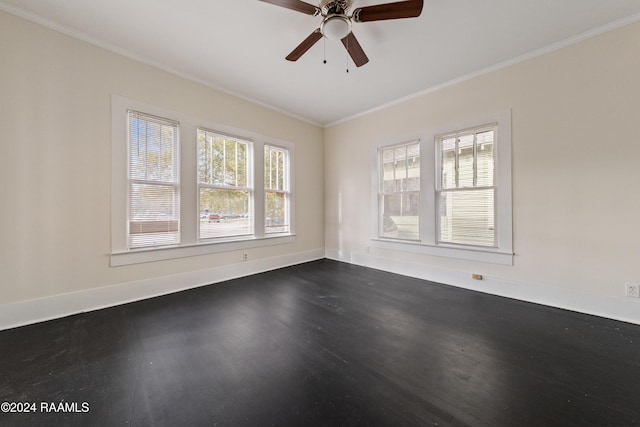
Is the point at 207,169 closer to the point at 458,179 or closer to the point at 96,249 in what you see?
the point at 96,249

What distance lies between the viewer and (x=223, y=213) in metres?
3.78

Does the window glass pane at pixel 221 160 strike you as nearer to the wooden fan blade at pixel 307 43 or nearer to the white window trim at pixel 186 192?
the white window trim at pixel 186 192

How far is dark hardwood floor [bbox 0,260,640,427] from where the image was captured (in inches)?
51.3

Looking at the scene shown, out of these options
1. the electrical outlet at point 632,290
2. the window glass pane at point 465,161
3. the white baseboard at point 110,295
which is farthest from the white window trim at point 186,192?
the electrical outlet at point 632,290

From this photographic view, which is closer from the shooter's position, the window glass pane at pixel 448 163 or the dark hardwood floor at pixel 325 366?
the dark hardwood floor at pixel 325 366

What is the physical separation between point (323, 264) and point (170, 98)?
365cm

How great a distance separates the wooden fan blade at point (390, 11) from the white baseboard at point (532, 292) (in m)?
3.14

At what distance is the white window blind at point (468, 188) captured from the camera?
3.21 meters

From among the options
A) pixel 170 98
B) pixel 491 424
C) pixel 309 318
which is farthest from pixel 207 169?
pixel 491 424

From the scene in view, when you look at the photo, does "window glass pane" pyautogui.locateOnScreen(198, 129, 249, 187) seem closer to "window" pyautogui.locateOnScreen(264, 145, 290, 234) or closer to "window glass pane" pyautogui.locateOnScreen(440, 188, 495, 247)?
"window" pyautogui.locateOnScreen(264, 145, 290, 234)

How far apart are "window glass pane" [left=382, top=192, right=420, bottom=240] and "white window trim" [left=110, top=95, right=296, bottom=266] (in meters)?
1.79

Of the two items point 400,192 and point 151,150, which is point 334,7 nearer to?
point 151,150

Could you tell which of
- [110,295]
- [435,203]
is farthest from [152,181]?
[435,203]

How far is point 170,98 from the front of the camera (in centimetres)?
320
